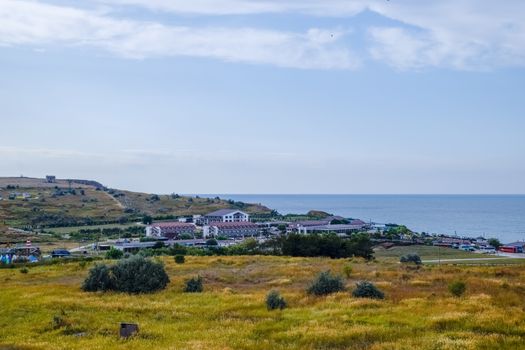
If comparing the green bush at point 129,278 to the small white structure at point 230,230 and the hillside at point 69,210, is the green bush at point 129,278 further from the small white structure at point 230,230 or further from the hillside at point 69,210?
the hillside at point 69,210

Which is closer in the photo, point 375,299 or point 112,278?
point 375,299

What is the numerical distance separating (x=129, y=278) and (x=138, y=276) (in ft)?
1.86

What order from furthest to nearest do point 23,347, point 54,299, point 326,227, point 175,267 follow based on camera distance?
1. point 326,227
2. point 175,267
3. point 54,299
4. point 23,347

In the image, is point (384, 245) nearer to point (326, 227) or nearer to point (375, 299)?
point (326, 227)

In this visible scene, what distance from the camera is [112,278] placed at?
30.1 meters

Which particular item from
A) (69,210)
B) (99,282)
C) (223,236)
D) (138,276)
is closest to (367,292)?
(138,276)

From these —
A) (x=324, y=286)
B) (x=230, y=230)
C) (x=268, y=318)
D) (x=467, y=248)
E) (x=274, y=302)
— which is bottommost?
(x=230, y=230)

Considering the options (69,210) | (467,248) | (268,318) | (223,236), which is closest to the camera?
(268,318)

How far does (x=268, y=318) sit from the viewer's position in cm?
2030

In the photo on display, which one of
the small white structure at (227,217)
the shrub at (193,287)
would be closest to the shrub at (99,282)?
the shrub at (193,287)

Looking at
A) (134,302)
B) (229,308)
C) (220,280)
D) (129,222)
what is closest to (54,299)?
(134,302)

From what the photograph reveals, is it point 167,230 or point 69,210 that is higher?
point 69,210

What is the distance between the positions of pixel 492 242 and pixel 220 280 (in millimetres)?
84921

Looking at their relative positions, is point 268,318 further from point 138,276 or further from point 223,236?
point 223,236
